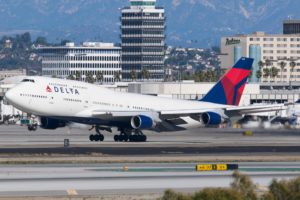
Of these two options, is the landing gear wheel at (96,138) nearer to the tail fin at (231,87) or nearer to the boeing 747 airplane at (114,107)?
the boeing 747 airplane at (114,107)

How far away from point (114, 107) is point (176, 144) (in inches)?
297

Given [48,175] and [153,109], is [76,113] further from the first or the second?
[48,175]

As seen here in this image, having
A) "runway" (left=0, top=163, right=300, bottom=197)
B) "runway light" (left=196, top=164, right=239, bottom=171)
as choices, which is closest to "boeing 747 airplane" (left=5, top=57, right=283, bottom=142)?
"runway" (left=0, top=163, right=300, bottom=197)

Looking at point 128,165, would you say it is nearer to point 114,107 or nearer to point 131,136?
point 131,136

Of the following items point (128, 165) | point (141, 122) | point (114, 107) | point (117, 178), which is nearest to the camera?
point (117, 178)

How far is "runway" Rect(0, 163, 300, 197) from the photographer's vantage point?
51344mm

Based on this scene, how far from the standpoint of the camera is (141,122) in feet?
304

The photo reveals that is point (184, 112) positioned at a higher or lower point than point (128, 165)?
higher

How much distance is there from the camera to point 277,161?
2707 inches

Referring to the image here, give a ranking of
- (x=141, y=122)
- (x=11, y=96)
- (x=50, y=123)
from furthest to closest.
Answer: (x=50, y=123) → (x=141, y=122) → (x=11, y=96)

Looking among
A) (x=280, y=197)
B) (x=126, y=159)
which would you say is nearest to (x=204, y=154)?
(x=126, y=159)

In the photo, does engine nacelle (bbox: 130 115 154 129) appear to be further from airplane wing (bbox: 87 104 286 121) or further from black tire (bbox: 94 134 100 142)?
black tire (bbox: 94 134 100 142)

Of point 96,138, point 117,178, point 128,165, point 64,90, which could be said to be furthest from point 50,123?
point 117,178

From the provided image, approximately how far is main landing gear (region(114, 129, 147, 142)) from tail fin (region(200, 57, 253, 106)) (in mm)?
7875
